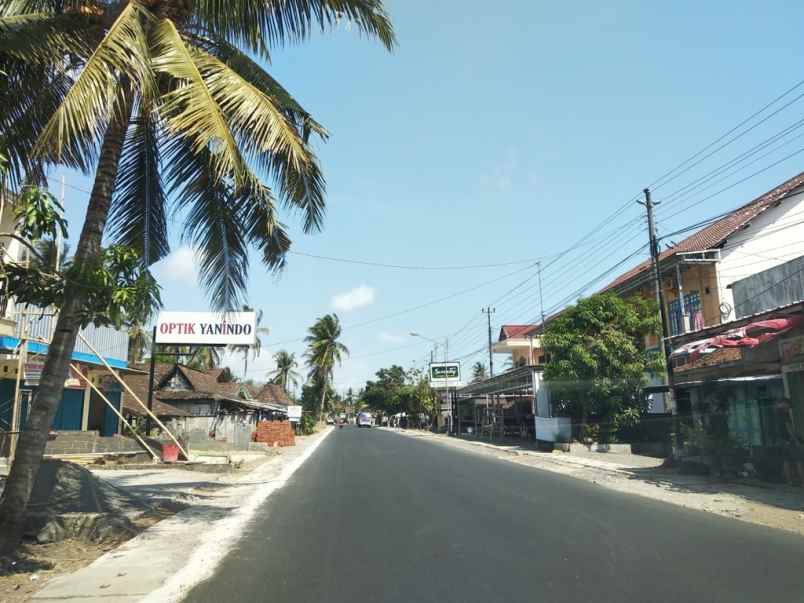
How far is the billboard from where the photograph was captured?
67562 mm

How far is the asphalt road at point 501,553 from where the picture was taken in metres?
5.92

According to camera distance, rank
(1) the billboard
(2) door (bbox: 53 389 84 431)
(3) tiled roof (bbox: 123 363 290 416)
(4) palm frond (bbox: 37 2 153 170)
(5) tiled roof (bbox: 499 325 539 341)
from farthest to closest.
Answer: (1) the billboard, (5) tiled roof (bbox: 499 325 539 341), (3) tiled roof (bbox: 123 363 290 416), (2) door (bbox: 53 389 84 431), (4) palm frond (bbox: 37 2 153 170)

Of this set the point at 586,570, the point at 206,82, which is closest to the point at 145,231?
the point at 206,82

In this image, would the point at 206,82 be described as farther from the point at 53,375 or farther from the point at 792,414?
the point at 792,414

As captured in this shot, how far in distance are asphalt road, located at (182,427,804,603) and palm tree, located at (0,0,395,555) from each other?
3.49m

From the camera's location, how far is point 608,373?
25656mm

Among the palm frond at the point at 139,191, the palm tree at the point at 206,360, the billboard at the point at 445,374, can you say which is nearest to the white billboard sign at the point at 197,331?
the palm frond at the point at 139,191

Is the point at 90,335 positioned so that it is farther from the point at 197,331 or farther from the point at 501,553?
the point at 501,553

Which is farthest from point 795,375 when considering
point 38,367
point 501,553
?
point 38,367

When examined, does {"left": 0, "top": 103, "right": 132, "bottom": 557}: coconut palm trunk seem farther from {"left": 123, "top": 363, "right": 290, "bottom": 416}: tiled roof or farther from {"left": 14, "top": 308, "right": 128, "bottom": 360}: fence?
{"left": 123, "top": 363, "right": 290, "bottom": 416}: tiled roof

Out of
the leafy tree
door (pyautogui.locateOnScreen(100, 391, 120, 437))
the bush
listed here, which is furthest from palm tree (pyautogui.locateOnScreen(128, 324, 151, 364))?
the leafy tree

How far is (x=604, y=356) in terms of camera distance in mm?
25359

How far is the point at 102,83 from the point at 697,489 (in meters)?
13.7

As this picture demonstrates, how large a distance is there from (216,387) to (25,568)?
124ft
